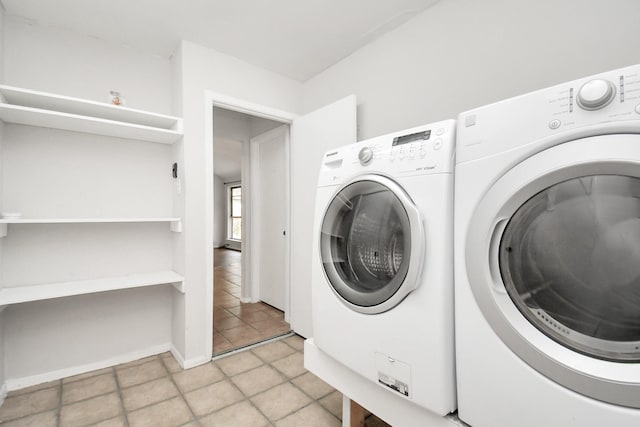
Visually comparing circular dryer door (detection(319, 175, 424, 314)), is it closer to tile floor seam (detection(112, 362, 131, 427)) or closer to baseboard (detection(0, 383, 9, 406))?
tile floor seam (detection(112, 362, 131, 427))

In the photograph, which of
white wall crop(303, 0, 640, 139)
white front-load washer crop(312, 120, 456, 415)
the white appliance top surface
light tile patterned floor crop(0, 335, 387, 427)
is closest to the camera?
the white appliance top surface

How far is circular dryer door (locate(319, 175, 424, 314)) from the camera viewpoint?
2.95 feet

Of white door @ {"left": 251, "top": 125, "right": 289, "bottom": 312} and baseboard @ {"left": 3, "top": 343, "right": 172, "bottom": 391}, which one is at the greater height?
white door @ {"left": 251, "top": 125, "right": 289, "bottom": 312}

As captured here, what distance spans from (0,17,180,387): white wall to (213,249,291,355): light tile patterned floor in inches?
18.0

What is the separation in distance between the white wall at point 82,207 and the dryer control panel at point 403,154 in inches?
69.1

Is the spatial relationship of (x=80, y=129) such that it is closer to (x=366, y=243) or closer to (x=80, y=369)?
(x=80, y=369)

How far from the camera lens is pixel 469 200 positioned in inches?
31.0

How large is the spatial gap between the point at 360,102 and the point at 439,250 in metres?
1.66

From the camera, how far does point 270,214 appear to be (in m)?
3.23

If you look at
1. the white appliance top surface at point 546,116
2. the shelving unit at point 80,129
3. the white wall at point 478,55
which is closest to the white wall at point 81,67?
the shelving unit at point 80,129

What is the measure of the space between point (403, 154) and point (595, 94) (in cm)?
48

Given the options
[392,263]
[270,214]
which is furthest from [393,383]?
[270,214]

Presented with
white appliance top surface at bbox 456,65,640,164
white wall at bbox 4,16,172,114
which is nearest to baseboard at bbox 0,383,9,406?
white wall at bbox 4,16,172,114

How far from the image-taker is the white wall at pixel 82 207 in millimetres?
1771
